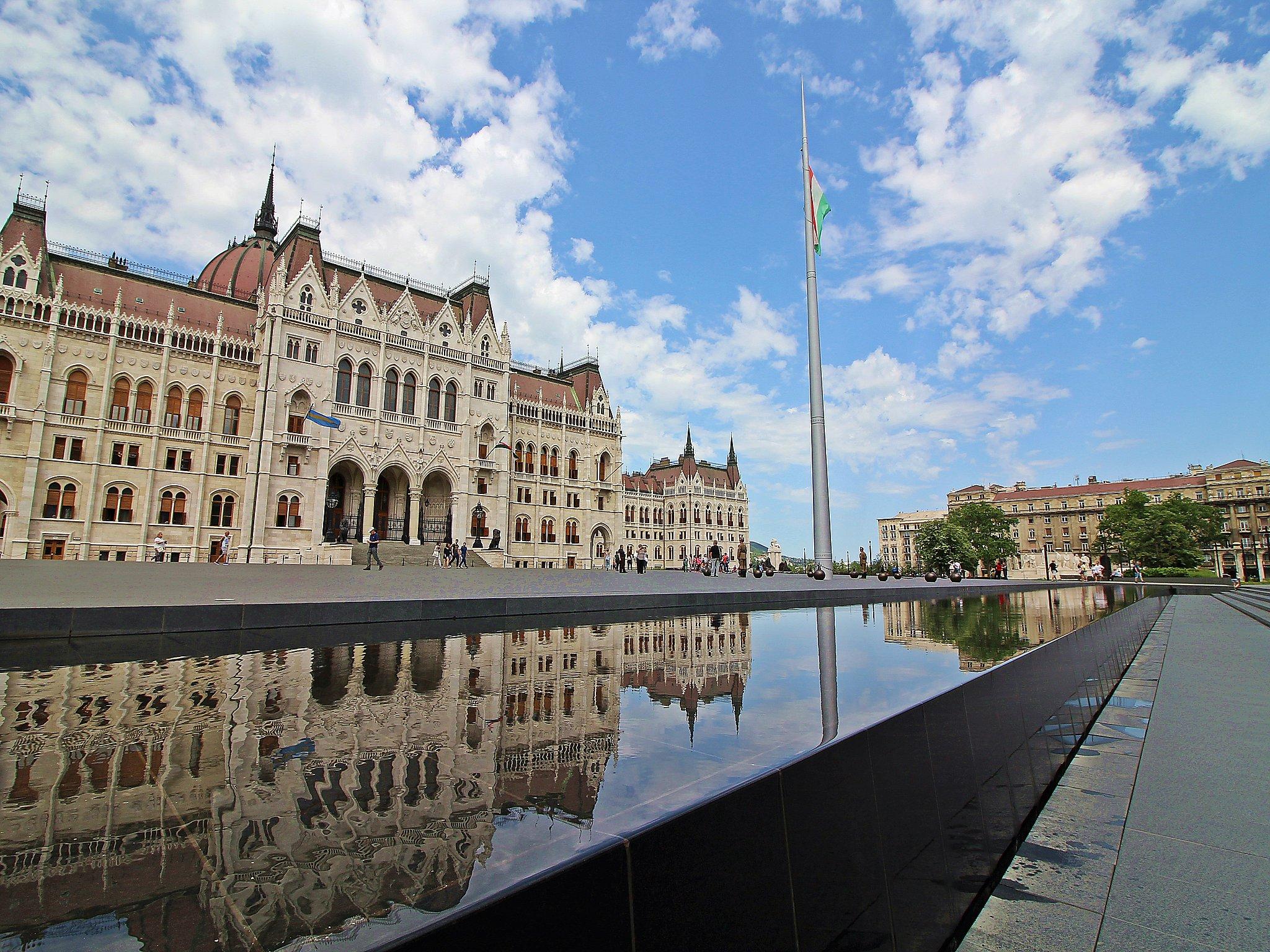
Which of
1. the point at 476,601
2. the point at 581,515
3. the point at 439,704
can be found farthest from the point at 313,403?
the point at 439,704

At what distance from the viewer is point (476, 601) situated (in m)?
9.73

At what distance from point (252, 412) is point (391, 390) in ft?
27.1

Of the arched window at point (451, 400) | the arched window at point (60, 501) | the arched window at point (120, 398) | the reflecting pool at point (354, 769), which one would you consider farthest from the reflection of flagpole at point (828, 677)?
the arched window at point (120, 398)

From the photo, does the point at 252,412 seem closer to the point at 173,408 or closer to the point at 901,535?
the point at 173,408

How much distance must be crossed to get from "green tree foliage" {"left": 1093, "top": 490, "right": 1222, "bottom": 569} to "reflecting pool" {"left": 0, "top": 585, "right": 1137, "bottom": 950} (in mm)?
66532

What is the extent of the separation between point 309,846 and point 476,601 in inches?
312

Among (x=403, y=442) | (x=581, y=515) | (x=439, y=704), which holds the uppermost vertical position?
(x=403, y=442)

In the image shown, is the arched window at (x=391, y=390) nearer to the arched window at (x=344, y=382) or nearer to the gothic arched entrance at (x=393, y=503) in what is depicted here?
the arched window at (x=344, y=382)

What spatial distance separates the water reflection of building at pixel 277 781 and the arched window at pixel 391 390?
1536 inches

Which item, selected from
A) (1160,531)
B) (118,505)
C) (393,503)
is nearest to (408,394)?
(393,503)

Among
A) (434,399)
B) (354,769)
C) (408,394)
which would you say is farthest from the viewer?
(434,399)

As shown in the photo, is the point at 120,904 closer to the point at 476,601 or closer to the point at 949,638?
the point at 949,638

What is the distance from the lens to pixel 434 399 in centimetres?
4459

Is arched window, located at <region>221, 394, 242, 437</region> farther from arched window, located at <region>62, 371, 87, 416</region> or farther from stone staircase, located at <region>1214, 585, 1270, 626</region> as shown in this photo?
stone staircase, located at <region>1214, 585, 1270, 626</region>
